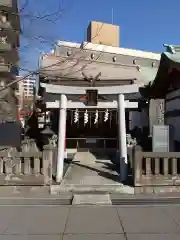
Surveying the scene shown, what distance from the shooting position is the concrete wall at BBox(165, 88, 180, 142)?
15.6 meters

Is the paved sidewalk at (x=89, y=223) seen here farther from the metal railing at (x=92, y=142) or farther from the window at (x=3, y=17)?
the metal railing at (x=92, y=142)

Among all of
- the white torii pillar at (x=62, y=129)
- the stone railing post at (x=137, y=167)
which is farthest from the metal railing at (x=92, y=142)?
the stone railing post at (x=137, y=167)

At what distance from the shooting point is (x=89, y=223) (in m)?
6.43

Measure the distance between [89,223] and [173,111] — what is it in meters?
11.2

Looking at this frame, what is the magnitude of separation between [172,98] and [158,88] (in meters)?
2.52

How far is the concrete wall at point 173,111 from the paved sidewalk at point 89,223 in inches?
328

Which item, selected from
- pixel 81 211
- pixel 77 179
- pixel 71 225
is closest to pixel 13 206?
pixel 81 211

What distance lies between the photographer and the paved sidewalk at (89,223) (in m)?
5.65

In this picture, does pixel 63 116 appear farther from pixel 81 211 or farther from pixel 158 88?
pixel 158 88

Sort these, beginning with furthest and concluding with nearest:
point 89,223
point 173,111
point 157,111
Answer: point 157,111
point 173,111
point 89,223

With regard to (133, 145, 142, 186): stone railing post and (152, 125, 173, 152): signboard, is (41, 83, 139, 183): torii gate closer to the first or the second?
(152, 125, 173, 152): signboard

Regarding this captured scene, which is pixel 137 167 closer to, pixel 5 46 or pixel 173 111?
pixel 173 111

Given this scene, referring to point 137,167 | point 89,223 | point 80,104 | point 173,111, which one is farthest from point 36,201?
→ point 173,111

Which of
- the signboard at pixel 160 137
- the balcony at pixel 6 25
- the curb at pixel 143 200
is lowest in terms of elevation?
the curb at pixel 143 200
